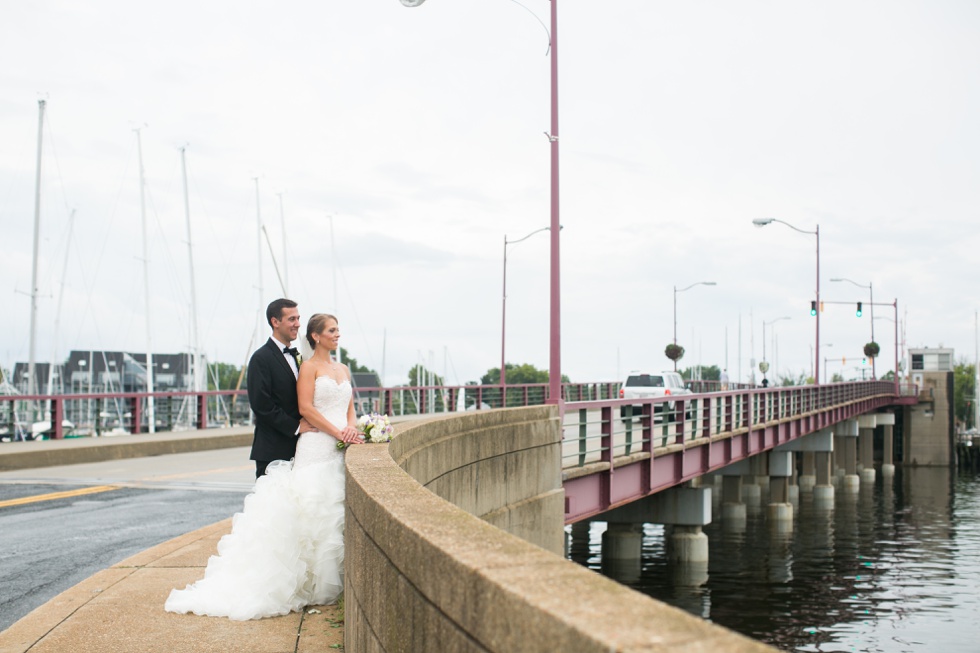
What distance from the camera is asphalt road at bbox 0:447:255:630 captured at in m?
9.22

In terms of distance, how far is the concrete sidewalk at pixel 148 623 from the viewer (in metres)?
6.01

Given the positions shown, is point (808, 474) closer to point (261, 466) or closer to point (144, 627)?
point (261, 466)

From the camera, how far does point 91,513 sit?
1310cm

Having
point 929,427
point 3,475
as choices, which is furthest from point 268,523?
point 929,427

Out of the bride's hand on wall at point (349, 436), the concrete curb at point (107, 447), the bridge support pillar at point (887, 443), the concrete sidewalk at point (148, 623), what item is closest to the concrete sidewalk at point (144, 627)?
the concrete sidewalk at point (148, 623)

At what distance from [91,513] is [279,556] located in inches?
288

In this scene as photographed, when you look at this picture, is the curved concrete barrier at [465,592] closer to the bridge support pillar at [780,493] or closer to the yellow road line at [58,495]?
the yellow road line at [58,495]

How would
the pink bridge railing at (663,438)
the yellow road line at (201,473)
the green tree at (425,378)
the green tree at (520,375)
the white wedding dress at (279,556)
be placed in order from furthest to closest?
1. the green tree at (520,375)
2. the green tree at (425,378)
3. the pink bridge railing at (663,438)
4. the yellow road line at (201,473)
5. the white wedding dress at (279,556)

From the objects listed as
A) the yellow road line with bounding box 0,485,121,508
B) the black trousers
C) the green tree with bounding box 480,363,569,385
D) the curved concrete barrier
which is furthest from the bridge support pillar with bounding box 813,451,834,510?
the green tree with bounding box 480,363,569,385

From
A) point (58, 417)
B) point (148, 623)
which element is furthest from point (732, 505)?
point (148, 623)

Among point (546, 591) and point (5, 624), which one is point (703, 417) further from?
point (546, 591)

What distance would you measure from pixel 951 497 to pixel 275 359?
65.3 meters

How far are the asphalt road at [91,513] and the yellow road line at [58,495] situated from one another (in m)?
0.01

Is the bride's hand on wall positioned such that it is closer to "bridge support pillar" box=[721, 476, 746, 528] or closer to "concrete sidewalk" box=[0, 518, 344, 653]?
"concrete sidewalk" box=[0, 518, 344, 653]
